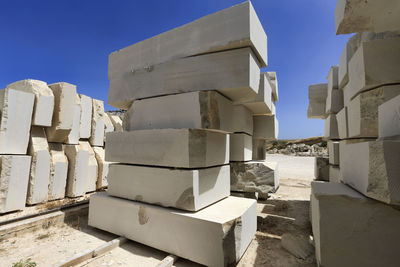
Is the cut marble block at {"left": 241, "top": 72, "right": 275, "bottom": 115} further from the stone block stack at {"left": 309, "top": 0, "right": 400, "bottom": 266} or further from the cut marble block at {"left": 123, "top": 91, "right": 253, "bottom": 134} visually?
the stone block stack at {"left": 309, "top": 0, "right": 400, "bottom": 266}

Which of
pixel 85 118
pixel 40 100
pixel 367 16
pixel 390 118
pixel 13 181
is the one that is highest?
pixel 367 16

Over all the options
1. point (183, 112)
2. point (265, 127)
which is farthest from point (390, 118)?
point (265, 127)

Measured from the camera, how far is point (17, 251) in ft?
7.16

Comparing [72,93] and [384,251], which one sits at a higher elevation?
[72,93]

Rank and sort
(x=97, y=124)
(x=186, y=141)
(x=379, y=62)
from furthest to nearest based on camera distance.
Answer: (x=97, y=124) < (x=186, y=141) < (x=379, y=62)

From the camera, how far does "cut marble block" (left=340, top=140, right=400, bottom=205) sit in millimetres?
1169

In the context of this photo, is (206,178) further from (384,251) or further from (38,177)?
(38,177)

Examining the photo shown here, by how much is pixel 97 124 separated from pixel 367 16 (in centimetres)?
520

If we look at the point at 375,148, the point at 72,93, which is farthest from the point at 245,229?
the point at 72,93

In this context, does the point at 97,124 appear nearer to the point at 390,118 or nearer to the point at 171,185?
the point at 171,185

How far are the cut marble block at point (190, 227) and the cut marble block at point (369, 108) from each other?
146 cm

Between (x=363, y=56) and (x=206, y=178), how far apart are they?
1.99 metres

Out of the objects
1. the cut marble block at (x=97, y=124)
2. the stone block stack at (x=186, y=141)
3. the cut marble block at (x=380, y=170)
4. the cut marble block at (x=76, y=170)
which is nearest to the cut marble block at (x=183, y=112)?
the stone block stack at (x=186, y=141)

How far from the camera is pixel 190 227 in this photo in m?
1.93
